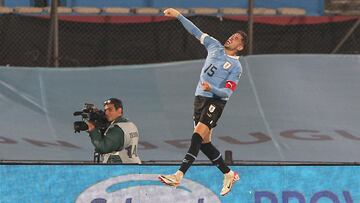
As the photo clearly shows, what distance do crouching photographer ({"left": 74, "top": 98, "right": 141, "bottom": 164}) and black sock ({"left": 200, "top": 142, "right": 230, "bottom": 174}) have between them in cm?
80

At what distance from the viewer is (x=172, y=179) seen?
8.91 meters

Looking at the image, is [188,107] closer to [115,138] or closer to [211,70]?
[115,138]

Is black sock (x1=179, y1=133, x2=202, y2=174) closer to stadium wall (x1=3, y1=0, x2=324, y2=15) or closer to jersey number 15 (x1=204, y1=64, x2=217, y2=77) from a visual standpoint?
jersey number 15 (x1=204, y1=64, x2=217, y2=77)

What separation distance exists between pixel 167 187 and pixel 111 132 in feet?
2.81

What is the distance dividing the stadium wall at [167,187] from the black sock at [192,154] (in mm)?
286

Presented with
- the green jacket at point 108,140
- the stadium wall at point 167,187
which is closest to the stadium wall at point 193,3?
the green jacket at point 108,140

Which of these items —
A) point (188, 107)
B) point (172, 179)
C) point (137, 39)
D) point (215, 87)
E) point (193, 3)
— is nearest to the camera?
point (172, 179)

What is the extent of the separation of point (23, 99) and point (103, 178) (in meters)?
4.33

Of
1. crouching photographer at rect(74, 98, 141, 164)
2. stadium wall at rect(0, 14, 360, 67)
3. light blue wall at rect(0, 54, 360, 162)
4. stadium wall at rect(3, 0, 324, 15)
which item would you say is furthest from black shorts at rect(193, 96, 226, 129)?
stadium wall at rect(3, 0, 324, 15)

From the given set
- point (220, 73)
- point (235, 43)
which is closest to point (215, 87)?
point (220, 73)

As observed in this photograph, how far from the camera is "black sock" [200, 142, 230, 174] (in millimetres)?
9227

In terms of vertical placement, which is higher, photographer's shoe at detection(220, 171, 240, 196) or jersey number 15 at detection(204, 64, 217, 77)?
jersey number 15 at detection(204, 64, 217, 77)

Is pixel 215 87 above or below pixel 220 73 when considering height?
below

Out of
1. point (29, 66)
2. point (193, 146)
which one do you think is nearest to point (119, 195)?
point (193, 146)
